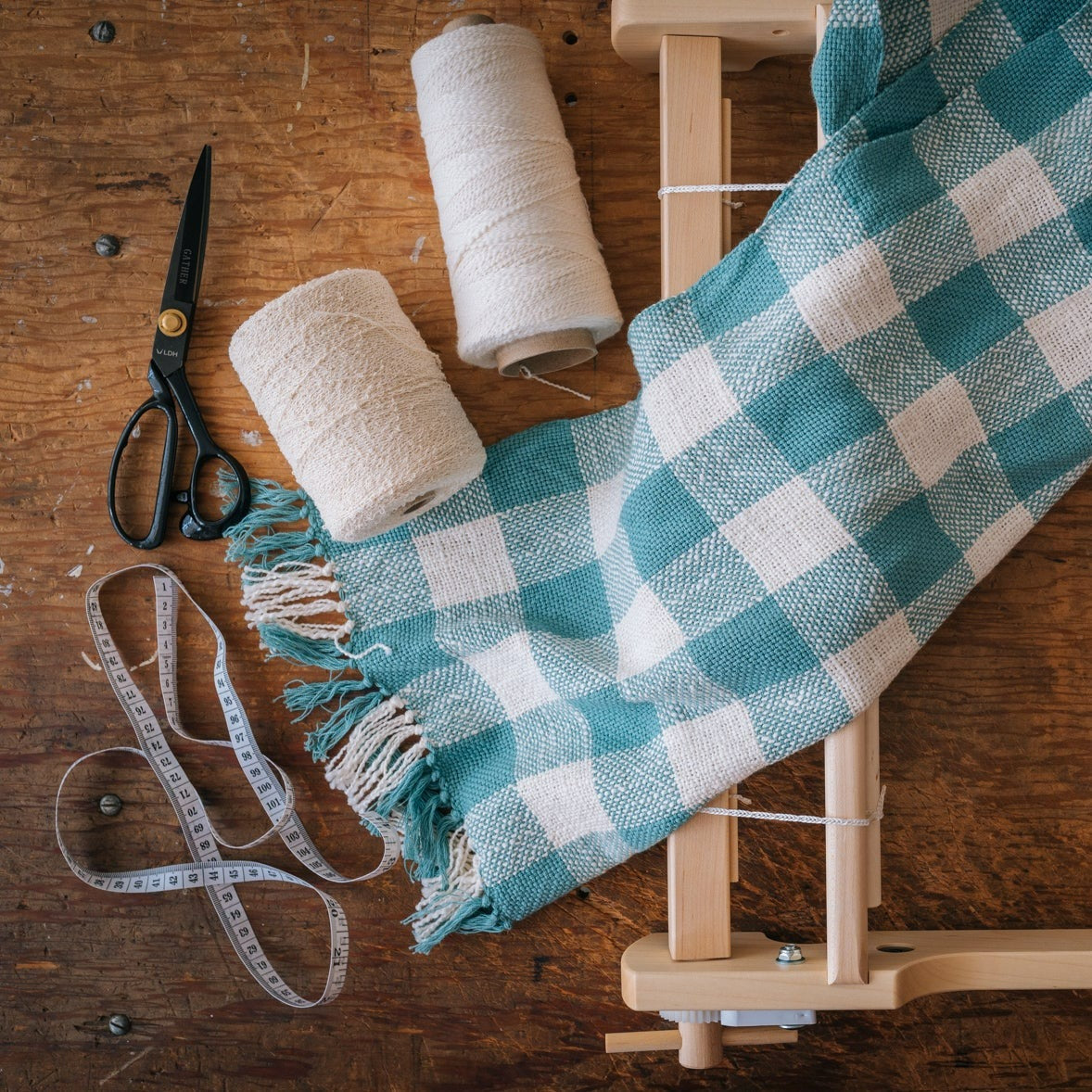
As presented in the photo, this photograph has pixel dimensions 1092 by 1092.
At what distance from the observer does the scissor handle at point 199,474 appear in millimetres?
923

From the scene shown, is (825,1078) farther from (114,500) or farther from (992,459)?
(114,500)

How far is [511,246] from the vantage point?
2.69 ft

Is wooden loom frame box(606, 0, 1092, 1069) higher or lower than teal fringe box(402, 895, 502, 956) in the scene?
higher

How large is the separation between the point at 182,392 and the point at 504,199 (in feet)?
1.25

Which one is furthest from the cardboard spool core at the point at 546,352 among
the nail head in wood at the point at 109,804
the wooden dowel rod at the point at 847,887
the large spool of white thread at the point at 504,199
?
the nail head in wood at the point at 109,804

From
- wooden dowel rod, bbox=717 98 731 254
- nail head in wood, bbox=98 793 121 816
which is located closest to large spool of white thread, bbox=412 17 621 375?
wooden dowel rod, bbox=717 98 731 254

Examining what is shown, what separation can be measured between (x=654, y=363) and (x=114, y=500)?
0.58 meters

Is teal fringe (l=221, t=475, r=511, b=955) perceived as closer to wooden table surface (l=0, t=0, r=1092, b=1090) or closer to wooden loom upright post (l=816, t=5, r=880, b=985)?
wooden table surface (l=0, t=0, r=1092, b=1090)

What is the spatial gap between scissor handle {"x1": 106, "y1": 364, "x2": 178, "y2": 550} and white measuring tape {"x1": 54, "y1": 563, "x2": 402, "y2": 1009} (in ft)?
0.11

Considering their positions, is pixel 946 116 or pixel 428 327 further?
pixel 428 327

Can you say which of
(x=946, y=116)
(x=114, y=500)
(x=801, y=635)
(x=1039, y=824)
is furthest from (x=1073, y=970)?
(x=114, y=500)

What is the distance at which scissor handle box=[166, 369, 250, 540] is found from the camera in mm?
923

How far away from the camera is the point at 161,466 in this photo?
3.09ft

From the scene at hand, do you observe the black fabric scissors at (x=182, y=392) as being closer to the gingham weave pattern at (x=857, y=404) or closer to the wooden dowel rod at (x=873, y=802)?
the gingham weave pattern at (x=857, y=404)
